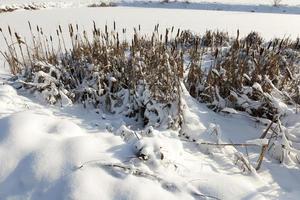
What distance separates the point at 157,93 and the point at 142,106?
14 centimetres

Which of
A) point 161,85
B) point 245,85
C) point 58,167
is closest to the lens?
point 58,167

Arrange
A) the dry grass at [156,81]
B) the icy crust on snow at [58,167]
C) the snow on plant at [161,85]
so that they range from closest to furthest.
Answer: the icy crust on snow at [58,167] → the snow on plant at [161,85] → the dry grass at [156,81]

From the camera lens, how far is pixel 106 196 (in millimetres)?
1632

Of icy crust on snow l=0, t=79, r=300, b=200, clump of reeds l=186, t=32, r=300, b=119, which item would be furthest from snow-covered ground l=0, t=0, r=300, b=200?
clump of reeds l=186, t=32, r=300, b=119

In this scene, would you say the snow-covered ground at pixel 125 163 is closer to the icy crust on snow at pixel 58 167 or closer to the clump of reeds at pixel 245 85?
the icy crust on snow at pixel 58 167

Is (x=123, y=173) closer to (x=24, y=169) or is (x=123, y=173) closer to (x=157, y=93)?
(x=24, y=169)

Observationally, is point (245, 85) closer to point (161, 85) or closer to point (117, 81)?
point (161, 85)

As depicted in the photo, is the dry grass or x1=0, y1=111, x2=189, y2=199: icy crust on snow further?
the dry grass

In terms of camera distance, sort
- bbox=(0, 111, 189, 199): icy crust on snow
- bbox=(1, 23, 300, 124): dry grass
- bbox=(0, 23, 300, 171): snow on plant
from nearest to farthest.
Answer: bbox=(0, 111, 189, 199): icy crust on snow → bbox=(0, 23, 300, 171): snow on plant → bbox=(1, 23, 300, 124): dry grass

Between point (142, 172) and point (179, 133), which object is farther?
point (179, 133)

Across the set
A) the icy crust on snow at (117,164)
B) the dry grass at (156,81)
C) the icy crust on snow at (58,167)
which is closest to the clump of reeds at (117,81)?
the dry grass at (156,81)

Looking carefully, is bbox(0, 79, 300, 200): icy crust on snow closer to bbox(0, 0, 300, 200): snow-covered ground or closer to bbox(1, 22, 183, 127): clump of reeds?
bbox(0, 0, 300, 200): snow-covered ground

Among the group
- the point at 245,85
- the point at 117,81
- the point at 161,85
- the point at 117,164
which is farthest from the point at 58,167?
the point at 245,85

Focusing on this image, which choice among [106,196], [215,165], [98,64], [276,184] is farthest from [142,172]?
[98,64]
